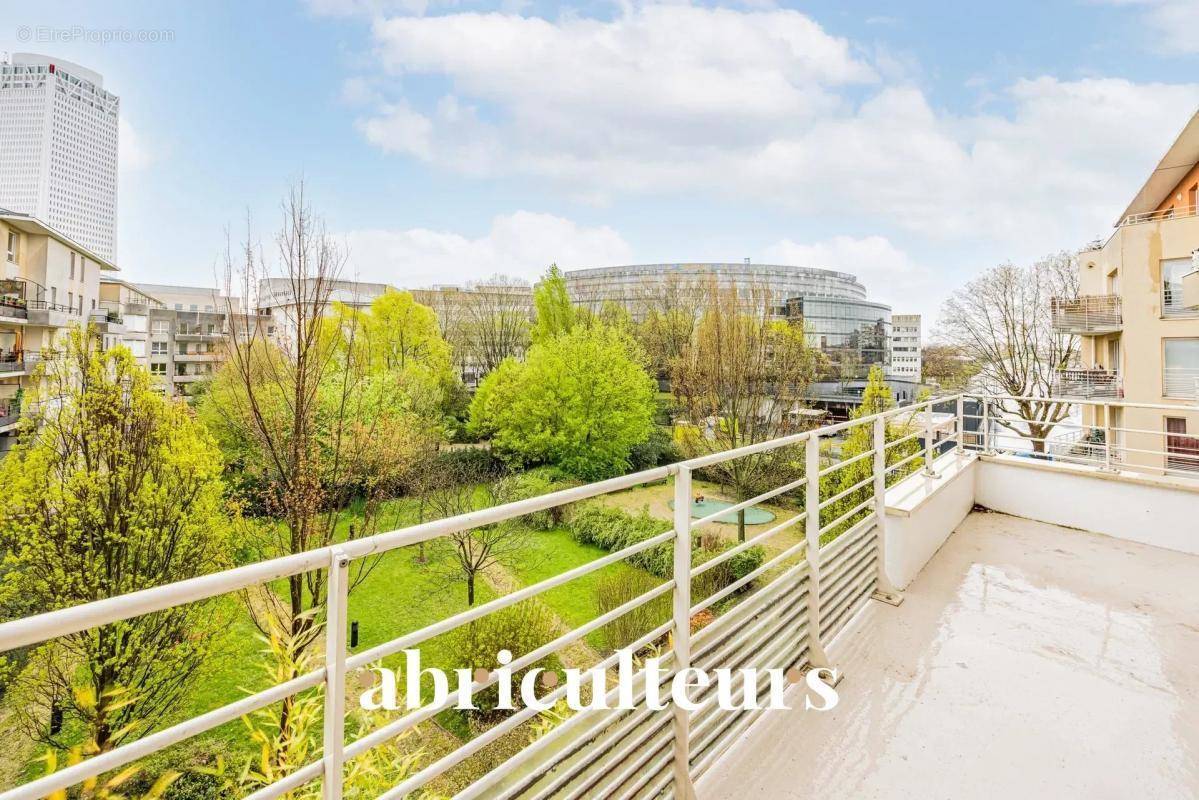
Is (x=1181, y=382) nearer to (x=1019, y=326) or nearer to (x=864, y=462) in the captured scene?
(x=1019, y=326)

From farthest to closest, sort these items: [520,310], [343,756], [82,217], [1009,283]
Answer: [520,310]
[82,217]
[1009,283]
[343,756]

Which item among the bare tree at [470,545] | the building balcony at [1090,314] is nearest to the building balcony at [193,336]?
the bare tree at [470,545]

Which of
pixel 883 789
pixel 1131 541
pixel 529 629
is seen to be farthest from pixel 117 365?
pixel 1131 541

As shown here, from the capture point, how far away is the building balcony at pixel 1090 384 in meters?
13.7

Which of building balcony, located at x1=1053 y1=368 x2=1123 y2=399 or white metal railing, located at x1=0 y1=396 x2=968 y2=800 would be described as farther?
building balcony, located at x1=1053 y1=368 x2=1123 y2=399

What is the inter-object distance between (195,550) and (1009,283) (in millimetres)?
22353

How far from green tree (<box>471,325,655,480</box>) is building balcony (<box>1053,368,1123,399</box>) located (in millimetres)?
11828

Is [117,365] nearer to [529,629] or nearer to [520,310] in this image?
[529,629]

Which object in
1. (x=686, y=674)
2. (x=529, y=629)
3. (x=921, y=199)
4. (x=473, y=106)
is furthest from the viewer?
(x=921, y=199)

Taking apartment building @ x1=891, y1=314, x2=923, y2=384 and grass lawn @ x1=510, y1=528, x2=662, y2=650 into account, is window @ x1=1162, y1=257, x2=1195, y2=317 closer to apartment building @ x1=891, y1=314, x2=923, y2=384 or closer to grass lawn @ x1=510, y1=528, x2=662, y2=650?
grass lawn @ x1=510, y1=528, x2=662, y2=650

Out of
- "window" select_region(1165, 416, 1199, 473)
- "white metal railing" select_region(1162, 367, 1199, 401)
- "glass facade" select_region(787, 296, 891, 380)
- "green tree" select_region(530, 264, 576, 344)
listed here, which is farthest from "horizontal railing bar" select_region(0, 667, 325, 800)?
"glass facade" select_region(787, 296, 891, 380)

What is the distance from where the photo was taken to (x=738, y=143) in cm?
1878

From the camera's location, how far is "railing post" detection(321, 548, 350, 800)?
0.92 metres

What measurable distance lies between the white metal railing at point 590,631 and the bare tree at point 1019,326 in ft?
61.9
